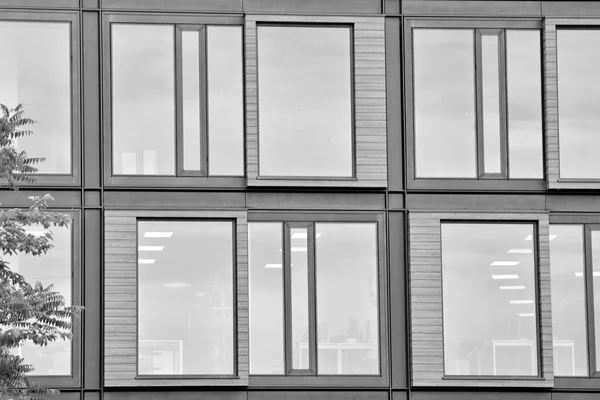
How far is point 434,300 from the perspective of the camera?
80.3 ft

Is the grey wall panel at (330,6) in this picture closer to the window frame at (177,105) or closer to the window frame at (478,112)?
the window frame at (478,112)

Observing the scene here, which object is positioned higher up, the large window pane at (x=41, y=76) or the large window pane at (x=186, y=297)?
the large window pane at (x=41, y=76)

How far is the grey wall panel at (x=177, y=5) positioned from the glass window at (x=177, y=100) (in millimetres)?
364

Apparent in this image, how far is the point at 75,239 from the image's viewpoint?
24.2 meters

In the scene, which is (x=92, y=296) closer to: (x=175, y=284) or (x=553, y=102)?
(x=175, y=284)

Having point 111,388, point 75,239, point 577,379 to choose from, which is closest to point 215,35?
point 75,239

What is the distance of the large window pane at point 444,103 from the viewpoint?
25.1 metres

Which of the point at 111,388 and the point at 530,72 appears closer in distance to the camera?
the point at 111,388

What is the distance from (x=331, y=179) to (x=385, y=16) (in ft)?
11.7

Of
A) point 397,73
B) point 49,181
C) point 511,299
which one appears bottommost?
point 511,299

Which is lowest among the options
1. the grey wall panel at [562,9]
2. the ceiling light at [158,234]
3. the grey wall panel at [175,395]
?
the grey wall panel at [175,395]

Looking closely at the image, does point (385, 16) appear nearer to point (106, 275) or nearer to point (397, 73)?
point (397, 73)

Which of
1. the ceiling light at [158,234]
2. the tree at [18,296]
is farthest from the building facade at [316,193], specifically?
the tree at [18,296]

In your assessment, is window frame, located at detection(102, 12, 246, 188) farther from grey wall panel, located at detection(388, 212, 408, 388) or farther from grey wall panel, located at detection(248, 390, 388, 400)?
grey wall panel, located at detection(248, 390, 388, 400)
